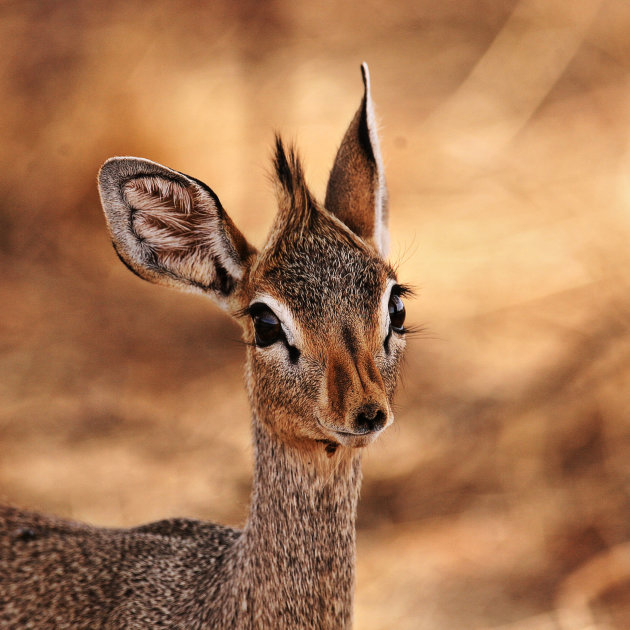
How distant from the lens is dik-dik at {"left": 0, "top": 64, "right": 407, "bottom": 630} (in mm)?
2701

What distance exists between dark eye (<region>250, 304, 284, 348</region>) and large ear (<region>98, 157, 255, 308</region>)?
250 mm

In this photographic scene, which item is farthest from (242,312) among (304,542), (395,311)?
(304,542)

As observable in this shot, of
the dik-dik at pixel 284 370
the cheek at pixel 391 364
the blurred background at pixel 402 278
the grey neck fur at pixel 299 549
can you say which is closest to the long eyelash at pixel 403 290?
the dik-dik at pixel 284 370

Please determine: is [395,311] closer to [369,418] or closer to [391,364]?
[391,364]

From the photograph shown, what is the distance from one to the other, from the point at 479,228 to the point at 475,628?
3.48m

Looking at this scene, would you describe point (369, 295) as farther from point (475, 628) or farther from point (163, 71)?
point (163, 71)

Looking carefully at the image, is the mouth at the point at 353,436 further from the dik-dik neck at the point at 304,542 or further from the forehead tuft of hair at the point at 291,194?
the forehead tuft of hair at the point at 291,194

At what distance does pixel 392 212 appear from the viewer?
7.51 meters

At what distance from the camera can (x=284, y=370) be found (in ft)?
9.04

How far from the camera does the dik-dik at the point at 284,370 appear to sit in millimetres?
2701

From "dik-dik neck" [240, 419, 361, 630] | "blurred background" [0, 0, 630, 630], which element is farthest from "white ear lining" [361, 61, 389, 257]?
"blurred background" [0, 0, 630, 630]

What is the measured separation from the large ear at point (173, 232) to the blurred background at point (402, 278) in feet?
5.87

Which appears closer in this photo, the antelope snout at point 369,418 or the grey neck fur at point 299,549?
the antelope snout at point 369,418

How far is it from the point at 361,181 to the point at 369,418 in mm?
1068
